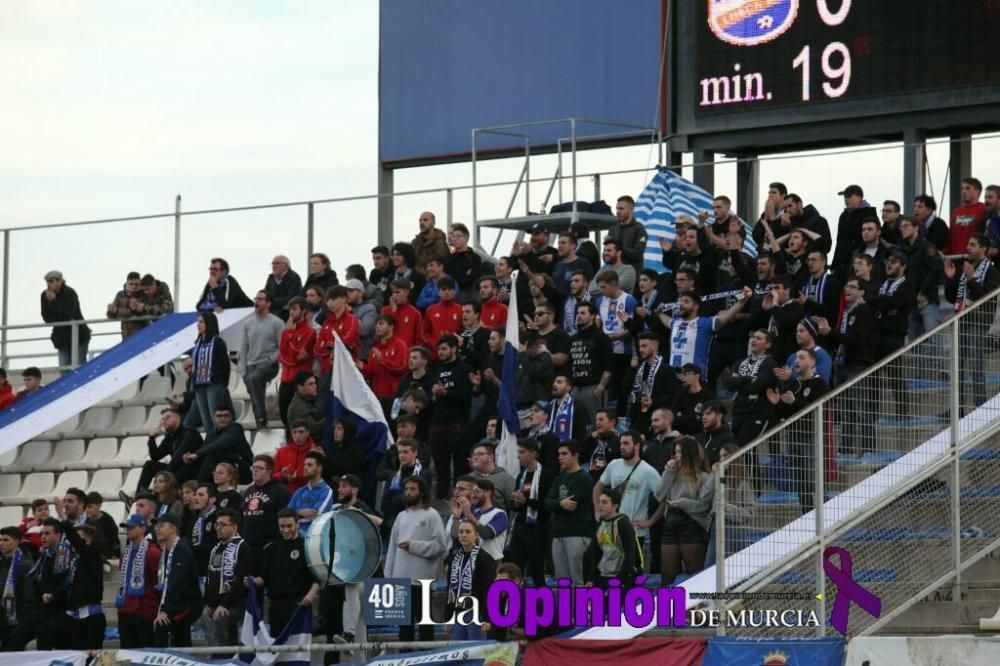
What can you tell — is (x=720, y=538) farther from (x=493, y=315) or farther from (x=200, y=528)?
(x=493, y=315)

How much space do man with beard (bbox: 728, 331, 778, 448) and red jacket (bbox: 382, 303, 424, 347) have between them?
13.0 feet

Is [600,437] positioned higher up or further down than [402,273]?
further down

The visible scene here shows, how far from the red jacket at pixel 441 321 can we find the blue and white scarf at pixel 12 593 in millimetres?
4115

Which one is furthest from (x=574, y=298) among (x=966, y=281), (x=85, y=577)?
(x=85, y=577)

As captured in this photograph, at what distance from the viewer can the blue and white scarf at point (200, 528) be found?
17098mm

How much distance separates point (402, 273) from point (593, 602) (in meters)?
6.98

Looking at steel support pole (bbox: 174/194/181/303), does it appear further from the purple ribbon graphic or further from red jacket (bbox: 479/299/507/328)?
the purple ribbon graphic

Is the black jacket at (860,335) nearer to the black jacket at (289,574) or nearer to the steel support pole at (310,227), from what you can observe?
the black jacket at (289,574)

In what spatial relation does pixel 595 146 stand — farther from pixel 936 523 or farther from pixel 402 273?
pixel 936 523

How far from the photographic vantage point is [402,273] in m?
20.5

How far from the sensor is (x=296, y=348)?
19.4m

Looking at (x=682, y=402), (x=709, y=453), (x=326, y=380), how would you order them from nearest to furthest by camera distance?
(x=709, y=453)
(x=682, y=402)
(x=326, y=380)

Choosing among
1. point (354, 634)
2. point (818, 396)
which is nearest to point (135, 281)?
point (354, 634)

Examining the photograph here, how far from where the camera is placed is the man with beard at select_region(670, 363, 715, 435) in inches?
629
